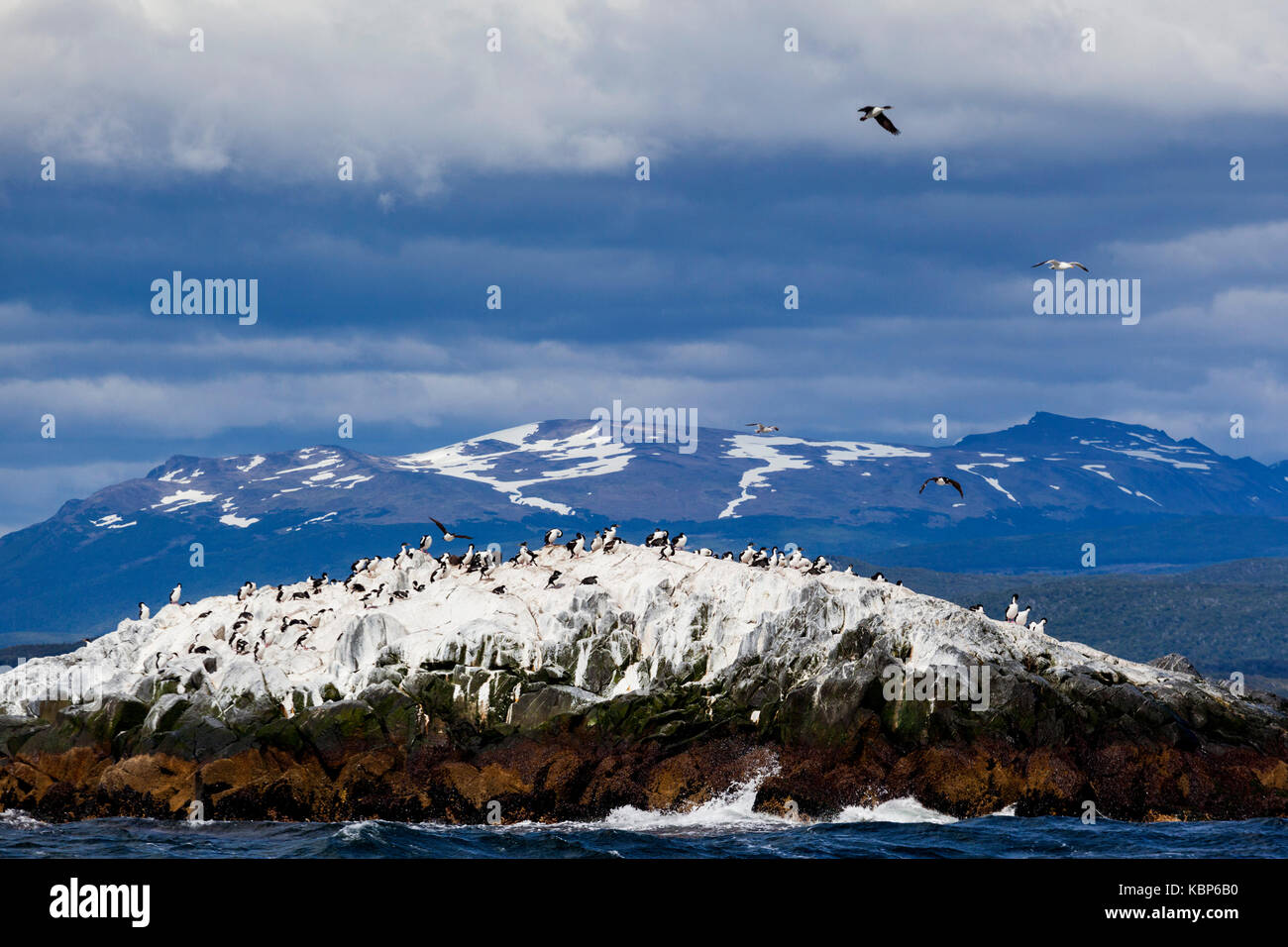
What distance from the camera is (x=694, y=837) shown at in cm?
4912

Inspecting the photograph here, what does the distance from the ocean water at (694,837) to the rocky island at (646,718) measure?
1081 millimetres

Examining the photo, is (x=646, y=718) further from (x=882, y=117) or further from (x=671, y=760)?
(x=882, y=117)

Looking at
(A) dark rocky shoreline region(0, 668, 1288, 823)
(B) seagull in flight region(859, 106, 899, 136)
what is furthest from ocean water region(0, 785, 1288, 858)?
(B) seagull in flight region(859, 106, 899, 136)

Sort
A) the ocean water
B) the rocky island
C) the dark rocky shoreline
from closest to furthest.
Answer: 1. the ocean water
2. the dark rocky shoreline
3. the rocky island

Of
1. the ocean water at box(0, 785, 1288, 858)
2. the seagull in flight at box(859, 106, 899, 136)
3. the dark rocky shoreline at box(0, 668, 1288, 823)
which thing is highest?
the seagull in flight at box(859, 106, 899, 136)

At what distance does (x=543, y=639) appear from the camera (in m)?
60.4

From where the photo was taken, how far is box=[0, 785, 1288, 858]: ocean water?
153 feet

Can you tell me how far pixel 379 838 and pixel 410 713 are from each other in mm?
9094

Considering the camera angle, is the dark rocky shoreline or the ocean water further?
the dark rocky shoreline

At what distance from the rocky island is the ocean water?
3.55ft

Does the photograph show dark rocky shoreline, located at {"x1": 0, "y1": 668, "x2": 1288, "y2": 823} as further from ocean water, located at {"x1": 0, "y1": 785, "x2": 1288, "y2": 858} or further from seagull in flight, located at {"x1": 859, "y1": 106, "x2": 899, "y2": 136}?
seagull in flight, located at {"x1": 859, "y1": 106, "x2": 899, "y2": 136}
